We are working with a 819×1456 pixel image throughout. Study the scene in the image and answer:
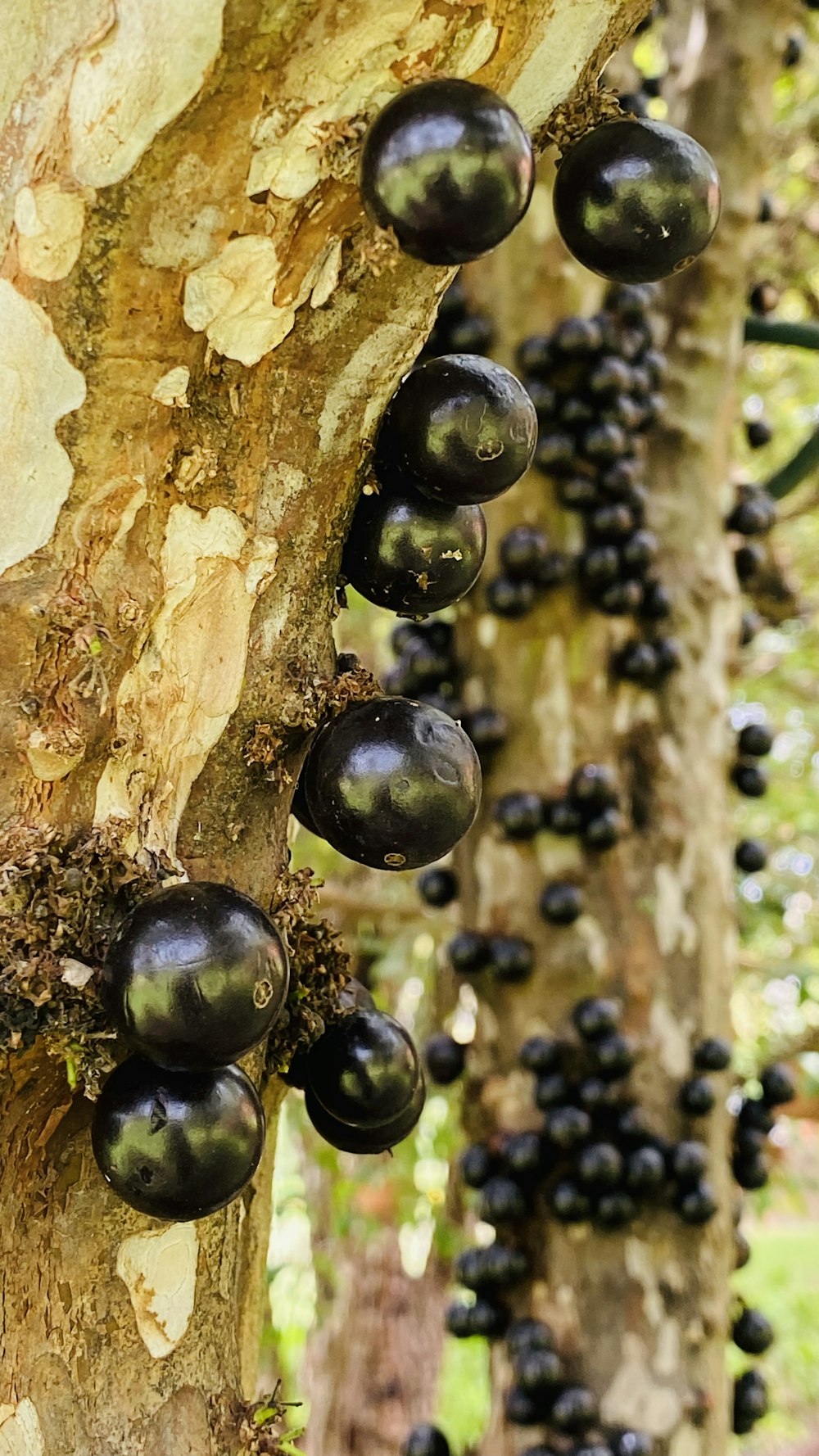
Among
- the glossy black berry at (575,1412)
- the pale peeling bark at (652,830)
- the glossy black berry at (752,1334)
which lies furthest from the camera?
the glossy black berry at (752,1334)

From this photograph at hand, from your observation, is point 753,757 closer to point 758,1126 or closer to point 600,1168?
point 758,1126

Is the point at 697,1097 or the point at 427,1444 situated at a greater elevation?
the point at 697,1097

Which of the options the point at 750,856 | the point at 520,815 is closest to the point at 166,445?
the point at 520,815

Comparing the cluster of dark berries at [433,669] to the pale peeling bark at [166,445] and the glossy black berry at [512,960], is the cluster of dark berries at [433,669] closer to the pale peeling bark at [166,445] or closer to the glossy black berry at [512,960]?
the glossy black berry at [512,960]

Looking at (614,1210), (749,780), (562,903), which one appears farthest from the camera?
(749,780)

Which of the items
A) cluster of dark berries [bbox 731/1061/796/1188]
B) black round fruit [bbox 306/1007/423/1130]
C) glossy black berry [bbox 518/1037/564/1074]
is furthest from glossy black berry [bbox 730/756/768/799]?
black round fruit [bbox 306/1007/423/1130]

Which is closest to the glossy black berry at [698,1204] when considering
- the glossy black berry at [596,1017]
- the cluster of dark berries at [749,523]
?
the glossy black berry at [596,1017]
